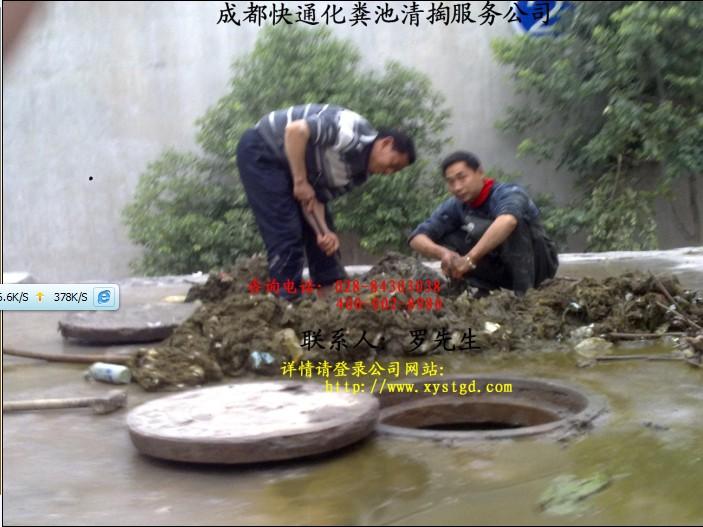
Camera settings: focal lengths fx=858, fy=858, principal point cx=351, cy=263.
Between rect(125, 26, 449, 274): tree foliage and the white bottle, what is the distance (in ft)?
15.5

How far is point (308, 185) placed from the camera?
398 centimetres

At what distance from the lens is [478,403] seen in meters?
2.93

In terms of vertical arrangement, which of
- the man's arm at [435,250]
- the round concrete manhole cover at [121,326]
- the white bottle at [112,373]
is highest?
the man's arm at [435,250]

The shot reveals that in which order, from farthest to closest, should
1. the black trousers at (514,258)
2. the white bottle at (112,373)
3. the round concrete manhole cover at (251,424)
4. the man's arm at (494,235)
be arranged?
the black trousers at (514,258) → the man's arm at (494,235) → the white bottle at (112,373) → the round concrete manhole cover at (251,424)

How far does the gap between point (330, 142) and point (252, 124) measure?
394cm

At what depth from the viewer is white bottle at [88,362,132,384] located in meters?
3.13

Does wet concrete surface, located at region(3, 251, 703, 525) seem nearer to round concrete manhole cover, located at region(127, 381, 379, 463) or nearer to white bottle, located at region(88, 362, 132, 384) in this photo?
round concrete manhole cover, located at region(127, 381, 379, 463)

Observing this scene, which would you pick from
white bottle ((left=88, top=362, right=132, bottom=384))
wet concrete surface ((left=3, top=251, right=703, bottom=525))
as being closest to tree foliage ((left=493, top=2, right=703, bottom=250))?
wet concrete surface ((left=3, top=251, right=703, bottom=525))

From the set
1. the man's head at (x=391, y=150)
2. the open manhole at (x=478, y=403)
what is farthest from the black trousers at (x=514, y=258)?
the open manhole at (x=478, y=403)

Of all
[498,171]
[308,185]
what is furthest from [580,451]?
[498,171]

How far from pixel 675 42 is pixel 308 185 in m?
5.13

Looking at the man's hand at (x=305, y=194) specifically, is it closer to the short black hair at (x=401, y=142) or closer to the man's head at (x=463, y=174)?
the short black hair at (x=401, y=142)

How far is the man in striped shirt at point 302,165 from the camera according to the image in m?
3.88

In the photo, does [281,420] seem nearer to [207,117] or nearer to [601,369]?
[601,369]
